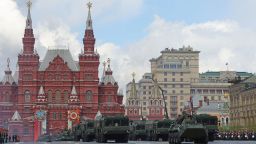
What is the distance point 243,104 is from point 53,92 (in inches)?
2256

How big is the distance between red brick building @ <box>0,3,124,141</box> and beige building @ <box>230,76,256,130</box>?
131 feet

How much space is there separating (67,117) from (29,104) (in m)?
10.5

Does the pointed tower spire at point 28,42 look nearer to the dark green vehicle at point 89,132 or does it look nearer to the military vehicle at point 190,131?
the dark green vehicle at point 89,132

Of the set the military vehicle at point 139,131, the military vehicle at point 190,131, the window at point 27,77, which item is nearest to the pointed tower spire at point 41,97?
the window at point 27,77

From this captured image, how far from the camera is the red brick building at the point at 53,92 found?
15775 centimetres

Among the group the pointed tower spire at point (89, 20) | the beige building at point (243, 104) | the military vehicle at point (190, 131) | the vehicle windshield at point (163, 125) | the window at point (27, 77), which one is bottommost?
the military vehicle at point (190, 131)

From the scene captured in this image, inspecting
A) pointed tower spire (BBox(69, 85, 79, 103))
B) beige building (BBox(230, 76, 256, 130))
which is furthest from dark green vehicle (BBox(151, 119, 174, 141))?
pointed tower spire (BBox(69, 85, 79, 103))

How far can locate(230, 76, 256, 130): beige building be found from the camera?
116438 mm

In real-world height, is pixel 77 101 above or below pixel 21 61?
below

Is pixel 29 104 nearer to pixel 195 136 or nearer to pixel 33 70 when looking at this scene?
pixel 33 70

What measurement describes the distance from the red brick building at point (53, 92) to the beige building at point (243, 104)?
131 ft

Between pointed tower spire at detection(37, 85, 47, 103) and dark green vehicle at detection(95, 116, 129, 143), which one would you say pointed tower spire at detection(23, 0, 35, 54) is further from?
dark green vehicle at detection(95, 116, 129, 143)

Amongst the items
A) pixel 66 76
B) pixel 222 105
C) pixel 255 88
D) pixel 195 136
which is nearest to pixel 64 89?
pixel 66 76

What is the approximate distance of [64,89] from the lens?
16225 cm
